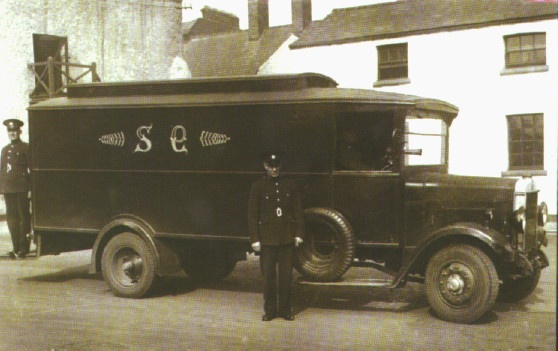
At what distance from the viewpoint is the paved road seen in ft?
20.6

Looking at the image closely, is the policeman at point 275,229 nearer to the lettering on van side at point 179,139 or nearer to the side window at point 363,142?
the side window at point 363,142

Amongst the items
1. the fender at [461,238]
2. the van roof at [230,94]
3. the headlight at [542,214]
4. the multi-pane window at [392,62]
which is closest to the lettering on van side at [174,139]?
the van roof at [230,94]

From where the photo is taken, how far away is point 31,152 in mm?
9234

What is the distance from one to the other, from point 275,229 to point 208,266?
260 centimetres

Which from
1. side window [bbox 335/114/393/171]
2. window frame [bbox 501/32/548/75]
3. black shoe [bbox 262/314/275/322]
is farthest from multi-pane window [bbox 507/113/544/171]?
black shoe [bbox 262/314/275/322]

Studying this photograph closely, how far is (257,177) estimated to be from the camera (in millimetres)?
7977

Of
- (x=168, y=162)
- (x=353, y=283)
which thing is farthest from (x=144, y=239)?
(x=353, y=283)

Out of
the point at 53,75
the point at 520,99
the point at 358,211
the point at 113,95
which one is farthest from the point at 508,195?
the point at 53,75

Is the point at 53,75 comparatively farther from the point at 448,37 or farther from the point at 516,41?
the point at 516,41

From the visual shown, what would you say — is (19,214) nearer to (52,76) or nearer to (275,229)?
(275,229)

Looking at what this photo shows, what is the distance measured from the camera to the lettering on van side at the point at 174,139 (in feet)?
27.0

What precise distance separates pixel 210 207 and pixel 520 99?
51.4 feet

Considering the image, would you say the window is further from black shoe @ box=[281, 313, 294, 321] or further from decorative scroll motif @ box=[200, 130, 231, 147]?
black shoe @ box=[281, 313, 294, 321]

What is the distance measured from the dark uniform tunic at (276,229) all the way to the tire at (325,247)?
31 centimetres
